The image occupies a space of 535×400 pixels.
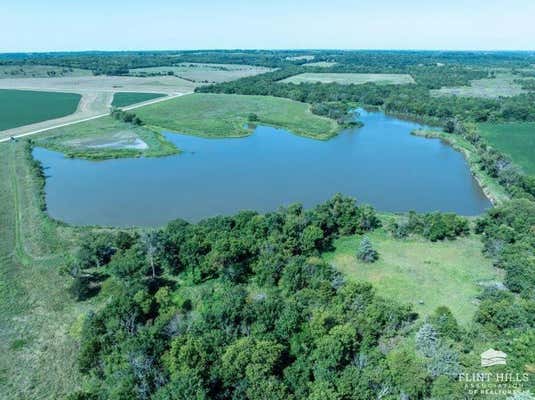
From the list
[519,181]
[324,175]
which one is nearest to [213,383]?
[324,175]

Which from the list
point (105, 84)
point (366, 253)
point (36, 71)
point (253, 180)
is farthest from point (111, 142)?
point (36, 71)

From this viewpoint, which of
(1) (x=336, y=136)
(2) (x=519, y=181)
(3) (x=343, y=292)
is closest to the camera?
(3) (x=343, y=292)

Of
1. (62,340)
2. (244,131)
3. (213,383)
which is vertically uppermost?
(244,131)

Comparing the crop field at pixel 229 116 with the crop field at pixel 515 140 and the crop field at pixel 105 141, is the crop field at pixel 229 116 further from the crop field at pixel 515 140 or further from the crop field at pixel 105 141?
the crop field at pixel 515 140

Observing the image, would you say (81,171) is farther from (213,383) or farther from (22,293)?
(213,383)

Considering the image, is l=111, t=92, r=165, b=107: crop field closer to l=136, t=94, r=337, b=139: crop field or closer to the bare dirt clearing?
l=136, t=94, r=337, b=139: crop field

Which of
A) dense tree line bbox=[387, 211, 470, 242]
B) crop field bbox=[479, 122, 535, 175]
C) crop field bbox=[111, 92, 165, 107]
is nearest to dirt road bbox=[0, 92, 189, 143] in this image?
crop field bbox=[111, 92, 165, 107]
